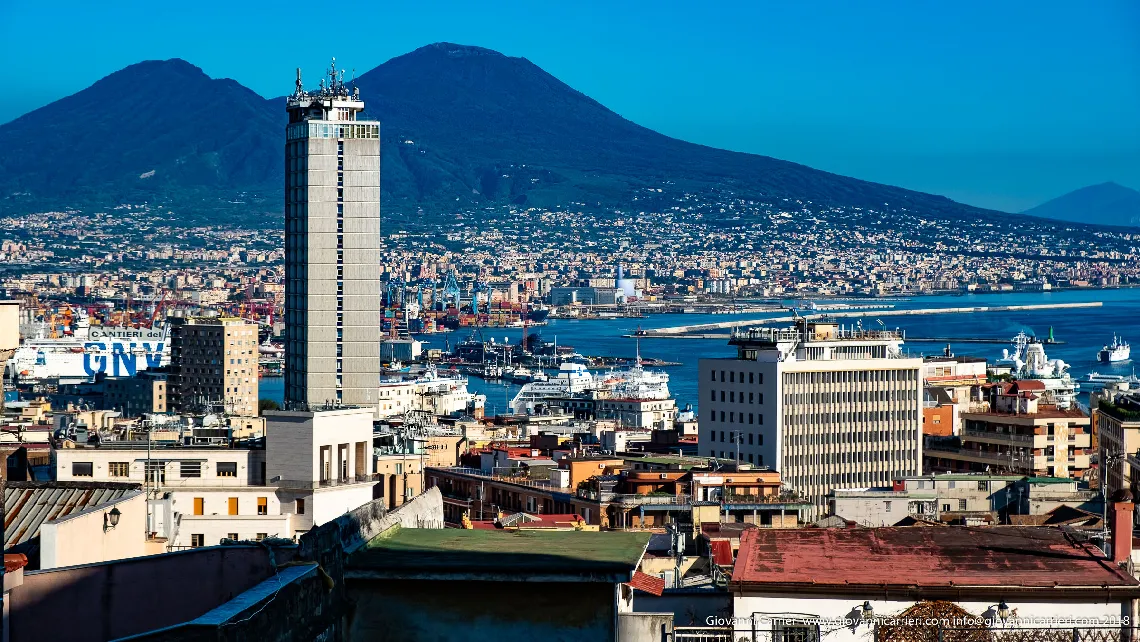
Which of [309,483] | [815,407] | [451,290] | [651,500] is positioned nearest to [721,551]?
[309,483]

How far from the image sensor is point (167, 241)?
538 feet

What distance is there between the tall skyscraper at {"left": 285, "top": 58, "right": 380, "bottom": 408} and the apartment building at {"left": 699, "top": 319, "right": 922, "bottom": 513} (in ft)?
39.3

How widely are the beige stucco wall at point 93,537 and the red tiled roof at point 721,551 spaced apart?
4008 mm

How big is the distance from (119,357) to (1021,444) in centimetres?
6033

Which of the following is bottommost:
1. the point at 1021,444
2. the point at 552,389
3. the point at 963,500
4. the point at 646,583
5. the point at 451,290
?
the point at 552,389

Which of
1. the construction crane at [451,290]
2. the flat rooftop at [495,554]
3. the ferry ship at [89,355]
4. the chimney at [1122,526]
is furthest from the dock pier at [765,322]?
the flat rooftop at [495,554]

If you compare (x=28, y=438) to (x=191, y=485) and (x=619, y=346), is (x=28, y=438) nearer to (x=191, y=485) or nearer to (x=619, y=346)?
(x=191, y=485)

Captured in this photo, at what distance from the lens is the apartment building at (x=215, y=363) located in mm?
59406

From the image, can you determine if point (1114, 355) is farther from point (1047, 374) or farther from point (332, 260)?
point (332, 260)

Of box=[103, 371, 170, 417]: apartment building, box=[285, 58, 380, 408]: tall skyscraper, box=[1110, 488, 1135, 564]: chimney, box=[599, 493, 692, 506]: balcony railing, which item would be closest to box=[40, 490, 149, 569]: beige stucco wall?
box=[1110, 488, 1135, 564]: chimney

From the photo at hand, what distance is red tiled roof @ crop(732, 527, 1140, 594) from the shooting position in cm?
513

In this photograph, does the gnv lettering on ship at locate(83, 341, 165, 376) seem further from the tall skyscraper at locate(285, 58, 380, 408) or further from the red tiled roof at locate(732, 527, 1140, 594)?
the red tiled roof at locate(732, 527, 1140, 594)

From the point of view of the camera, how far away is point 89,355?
81.9m

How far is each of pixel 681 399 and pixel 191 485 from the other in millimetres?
57071
